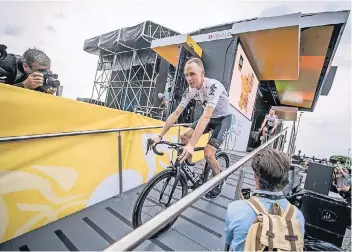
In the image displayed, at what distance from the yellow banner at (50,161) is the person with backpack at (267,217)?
1807 mm

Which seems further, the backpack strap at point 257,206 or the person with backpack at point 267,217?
the backpack strap at point 257,206

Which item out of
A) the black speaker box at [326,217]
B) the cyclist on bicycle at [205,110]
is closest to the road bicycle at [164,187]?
the cyclist on bicycle at [205,110]

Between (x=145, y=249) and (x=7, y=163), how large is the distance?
4.63ft

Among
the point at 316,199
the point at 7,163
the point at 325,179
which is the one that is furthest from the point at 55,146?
the point at 325,179

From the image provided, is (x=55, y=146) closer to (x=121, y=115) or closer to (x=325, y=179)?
(x=121, y=115)

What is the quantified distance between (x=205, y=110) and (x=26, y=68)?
186 cm

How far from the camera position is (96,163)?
2.62 metres

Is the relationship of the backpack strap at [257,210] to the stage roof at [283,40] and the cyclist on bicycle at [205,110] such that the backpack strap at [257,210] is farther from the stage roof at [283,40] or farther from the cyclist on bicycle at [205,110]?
the stage roof at [283,40]

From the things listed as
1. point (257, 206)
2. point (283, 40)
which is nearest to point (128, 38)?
point (283, 40)

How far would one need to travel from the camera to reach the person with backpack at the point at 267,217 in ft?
3.31

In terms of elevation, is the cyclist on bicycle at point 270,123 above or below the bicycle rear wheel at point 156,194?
above

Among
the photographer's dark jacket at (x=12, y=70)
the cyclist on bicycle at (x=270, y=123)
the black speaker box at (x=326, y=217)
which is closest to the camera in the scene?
the photographer's dark jacket at (x=12, y=70)

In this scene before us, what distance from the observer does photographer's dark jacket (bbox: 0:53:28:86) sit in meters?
1.95

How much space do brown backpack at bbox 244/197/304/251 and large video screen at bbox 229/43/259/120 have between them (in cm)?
633
